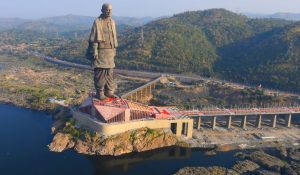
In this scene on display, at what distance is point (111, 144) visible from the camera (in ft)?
227

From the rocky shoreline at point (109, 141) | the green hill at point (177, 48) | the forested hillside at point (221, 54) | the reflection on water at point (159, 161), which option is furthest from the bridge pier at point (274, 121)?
the green hill at point (177, 48)

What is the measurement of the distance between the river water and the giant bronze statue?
1597 cm

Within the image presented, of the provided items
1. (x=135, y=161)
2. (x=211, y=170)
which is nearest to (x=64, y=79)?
(x=135, y=161)

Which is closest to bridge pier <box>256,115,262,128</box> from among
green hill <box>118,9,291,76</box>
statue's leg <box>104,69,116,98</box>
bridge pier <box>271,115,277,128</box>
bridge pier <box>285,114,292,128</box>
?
bridge pier <box>271,115,277,128</box>

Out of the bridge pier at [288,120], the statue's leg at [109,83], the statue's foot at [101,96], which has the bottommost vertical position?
the bridge pier at [288,120]

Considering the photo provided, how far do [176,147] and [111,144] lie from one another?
14.2m

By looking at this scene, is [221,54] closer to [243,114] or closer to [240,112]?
[240,112]

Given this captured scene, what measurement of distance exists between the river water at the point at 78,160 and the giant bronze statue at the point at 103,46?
15972 millimetres

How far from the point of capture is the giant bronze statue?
70500 millimetres

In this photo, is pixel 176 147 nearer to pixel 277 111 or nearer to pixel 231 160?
A: pixel 231 160

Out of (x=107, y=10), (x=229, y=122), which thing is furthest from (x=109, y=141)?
(x=229, y=122)

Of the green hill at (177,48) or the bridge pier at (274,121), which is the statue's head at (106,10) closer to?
the bridge pier at (274,121)

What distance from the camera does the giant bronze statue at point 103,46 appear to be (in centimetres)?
7050

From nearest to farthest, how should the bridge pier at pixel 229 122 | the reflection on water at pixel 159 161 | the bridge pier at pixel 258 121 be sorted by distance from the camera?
the reflection on water at pixel 159 161, the bridge pier at pixel 229 122, the bridge pier at pixel 258 121
